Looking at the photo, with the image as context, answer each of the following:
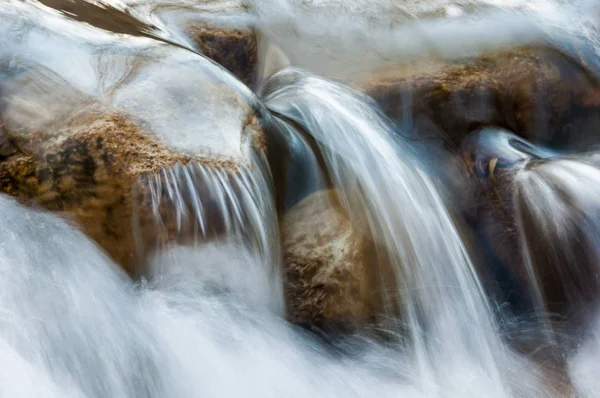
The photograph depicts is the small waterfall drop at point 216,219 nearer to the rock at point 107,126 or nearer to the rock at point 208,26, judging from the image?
the rock at point 107,126

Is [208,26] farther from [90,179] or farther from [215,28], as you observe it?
[90,179]

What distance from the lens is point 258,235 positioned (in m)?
2.86

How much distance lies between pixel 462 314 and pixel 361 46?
237 centimetres

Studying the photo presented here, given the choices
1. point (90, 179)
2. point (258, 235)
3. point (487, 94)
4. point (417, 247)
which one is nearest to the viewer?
point (90, 179)

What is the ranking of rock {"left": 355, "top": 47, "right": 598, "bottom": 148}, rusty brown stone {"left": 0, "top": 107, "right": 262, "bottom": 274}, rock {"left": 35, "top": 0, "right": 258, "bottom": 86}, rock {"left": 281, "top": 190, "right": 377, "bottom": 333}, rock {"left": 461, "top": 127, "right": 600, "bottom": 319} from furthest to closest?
rock {"left": 355, "top": 47, "right": 598, "bottom": 148} < rock {"left": 35, "top": 0, "right": 258, "bottom": 86} < rock {"left": 461, "top": 127, "right": 600, "bottom": 319} < rock {"left": 281, "top": 190, "right": 377, "bottom": 333} < rusty brown stone {"left": 0, "top": 107, "right": 262, "bottom": 274}

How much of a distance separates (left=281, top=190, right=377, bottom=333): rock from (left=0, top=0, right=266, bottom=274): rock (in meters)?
0.45

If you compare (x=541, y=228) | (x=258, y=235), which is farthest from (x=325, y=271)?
(x=541, y=228)

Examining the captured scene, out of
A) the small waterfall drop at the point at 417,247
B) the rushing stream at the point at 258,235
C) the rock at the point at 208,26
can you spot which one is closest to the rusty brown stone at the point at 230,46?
the rock at the point at 208,26

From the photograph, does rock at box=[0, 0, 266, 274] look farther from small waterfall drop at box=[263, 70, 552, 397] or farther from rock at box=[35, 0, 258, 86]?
rock at box=[35, 0, 258, 86]

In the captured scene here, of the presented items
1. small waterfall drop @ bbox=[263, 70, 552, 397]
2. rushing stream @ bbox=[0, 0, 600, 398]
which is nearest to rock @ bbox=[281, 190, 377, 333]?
rushing stream @ bbox=[0, 0, 600, 398]

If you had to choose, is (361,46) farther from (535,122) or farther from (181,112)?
(181,112)

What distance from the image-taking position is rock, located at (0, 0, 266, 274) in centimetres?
268

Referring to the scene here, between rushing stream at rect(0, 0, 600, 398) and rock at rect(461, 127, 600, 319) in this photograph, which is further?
rock at rect(461, 127, 600, 319)

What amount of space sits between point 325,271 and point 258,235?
370 millimetres
